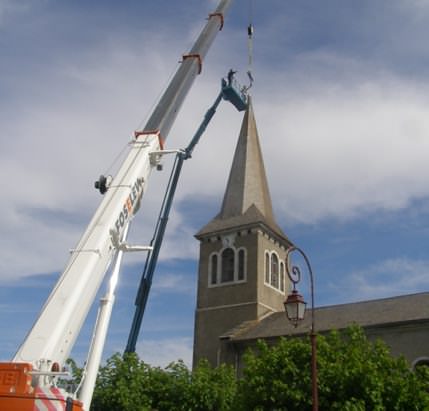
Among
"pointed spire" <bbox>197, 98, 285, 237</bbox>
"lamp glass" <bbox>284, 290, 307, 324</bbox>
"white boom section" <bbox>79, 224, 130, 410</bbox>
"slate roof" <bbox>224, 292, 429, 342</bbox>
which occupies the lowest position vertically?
"white boom section" <bbox>79, 224, 130, 410</bbox>

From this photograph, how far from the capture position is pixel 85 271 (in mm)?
9398

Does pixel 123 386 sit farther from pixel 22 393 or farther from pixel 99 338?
pixel 22 393

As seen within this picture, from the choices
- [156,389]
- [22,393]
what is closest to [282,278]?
[156,389]

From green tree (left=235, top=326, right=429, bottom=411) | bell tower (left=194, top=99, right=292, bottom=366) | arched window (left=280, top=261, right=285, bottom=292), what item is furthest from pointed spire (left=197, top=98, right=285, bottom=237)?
green tree (left=235, top=326, right=429, bottom=411)

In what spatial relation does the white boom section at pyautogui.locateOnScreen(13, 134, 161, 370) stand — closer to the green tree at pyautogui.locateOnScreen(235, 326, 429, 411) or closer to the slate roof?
the green tree at pyautogui.locateOnScreen(235, 326, 429, 411)

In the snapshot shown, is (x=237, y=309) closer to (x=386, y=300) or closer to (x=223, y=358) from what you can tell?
(x=223, y=358)

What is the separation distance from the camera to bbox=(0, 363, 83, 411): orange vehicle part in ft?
24.8

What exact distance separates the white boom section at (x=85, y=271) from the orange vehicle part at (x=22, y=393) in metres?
0.31

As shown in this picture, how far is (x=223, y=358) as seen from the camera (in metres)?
35.3

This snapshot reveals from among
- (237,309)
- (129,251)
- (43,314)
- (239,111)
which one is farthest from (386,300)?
(43,314)

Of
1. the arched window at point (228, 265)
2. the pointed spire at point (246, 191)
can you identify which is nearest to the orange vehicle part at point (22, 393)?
the arched window at point (228, 265)

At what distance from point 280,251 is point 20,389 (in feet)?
116

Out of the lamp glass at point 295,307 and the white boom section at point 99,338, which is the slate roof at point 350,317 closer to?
the lamp glass at point 295,307

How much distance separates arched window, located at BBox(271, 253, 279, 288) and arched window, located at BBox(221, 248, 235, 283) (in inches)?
111
